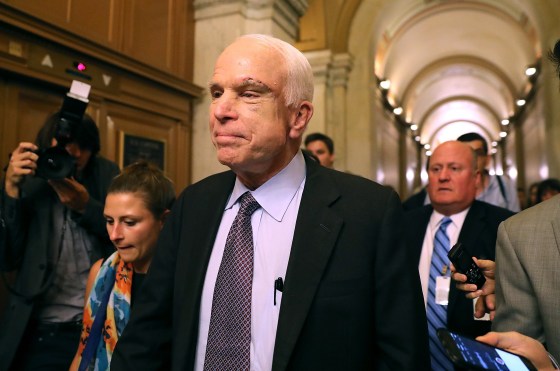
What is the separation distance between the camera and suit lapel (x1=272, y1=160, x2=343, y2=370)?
1.39m

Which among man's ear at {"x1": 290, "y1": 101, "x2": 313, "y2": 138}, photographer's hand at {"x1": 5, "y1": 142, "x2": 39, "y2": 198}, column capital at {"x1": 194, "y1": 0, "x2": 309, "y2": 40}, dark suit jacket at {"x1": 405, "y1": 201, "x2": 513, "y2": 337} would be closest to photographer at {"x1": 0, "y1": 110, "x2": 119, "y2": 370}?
photographer's hand at {"x1": 5, "y1": 142, "x2": 39, "y2": 198}

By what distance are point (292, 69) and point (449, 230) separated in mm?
1763

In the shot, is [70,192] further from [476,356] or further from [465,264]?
[476,356]

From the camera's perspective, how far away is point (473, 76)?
67.0ft

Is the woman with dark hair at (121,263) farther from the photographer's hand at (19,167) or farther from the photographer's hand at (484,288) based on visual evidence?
the photographer's hand at (484,288)

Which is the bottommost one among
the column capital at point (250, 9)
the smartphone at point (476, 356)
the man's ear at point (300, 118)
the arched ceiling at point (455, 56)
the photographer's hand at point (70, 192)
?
the smartphone at point (476, 356)

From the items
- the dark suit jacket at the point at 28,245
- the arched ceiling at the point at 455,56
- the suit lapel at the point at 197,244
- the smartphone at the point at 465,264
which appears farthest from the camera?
the arched ceiling at the point at 455,56

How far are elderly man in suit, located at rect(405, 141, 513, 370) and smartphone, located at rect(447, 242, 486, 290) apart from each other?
0.68 meters

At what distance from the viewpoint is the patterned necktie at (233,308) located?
1.47 meters

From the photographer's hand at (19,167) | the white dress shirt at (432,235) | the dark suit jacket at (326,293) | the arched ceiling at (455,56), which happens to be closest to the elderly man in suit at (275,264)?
the dark suit jacket at (326,293)

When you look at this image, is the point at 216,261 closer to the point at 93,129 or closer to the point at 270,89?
the point at 270,89

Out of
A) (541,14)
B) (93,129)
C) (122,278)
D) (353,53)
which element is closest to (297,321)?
(122,278)

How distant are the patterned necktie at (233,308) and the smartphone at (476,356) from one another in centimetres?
66

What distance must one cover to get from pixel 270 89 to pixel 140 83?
3.55m
